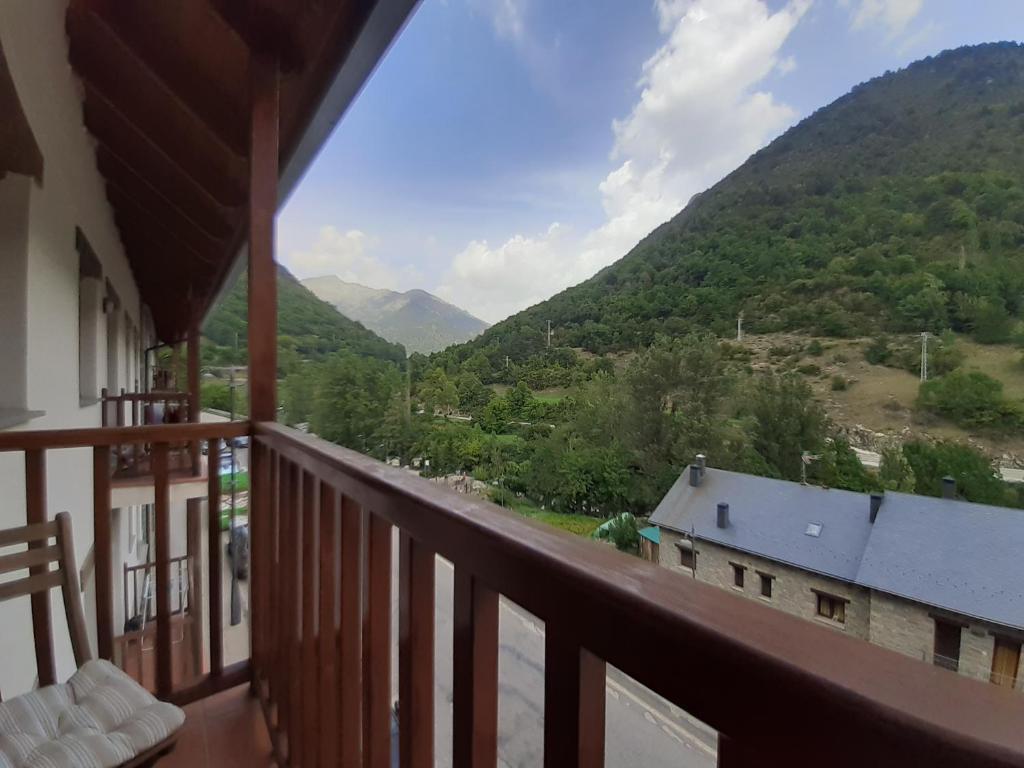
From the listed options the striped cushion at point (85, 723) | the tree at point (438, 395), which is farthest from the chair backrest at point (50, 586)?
the tree at point (438, 395)

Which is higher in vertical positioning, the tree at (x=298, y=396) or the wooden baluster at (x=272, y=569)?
the tree at (x=298, y=396)

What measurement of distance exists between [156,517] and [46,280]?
1.66 metres

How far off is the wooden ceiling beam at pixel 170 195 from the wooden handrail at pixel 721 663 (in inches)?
152

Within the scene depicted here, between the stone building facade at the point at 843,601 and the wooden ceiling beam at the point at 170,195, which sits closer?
the stone building facade at the point at 843,601

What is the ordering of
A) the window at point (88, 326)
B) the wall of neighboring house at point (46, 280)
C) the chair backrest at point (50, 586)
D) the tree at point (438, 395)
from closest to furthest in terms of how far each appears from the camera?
the chair backrest at point (50, 586)
the wall of neighboring house at point (46, 280)
the tree at point (438, 395)
the window at point (88, 326)

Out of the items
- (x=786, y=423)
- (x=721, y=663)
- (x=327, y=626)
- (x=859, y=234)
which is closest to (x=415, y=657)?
(x=327, y=626)

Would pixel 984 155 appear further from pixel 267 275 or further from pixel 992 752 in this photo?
pixel 267 275

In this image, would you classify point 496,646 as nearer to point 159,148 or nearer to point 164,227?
point 159,148

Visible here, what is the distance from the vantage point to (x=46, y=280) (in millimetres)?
2490

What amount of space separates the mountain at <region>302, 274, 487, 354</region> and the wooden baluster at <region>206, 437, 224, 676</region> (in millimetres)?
1265

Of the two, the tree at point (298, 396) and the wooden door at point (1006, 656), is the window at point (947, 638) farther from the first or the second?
the tree at point (298, 396)

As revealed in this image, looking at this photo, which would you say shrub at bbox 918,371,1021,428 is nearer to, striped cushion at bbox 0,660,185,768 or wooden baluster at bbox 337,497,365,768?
wooden baluster at bbox 337,497,365,768

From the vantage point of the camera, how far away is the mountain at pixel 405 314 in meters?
3.21

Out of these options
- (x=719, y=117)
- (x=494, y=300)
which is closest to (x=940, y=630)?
(x=719, y=117)
